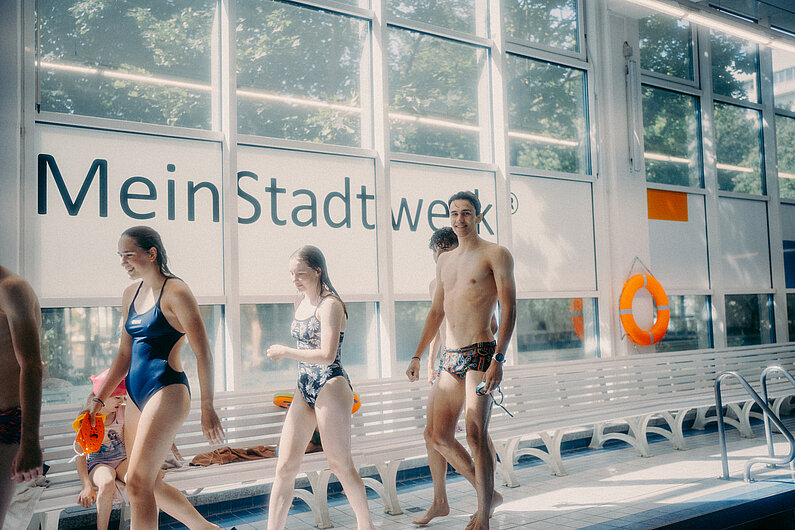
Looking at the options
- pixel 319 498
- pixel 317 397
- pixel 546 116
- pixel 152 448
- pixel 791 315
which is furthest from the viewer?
pixel 791 315

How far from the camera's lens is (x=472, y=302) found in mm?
4008

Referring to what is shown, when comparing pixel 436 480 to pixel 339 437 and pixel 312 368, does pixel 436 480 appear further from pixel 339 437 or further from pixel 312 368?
pixel 312 368

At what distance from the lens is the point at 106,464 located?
352cm

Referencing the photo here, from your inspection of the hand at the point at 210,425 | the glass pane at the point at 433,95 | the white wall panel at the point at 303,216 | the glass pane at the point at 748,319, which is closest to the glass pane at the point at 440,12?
the glass pane at the point at 433,95

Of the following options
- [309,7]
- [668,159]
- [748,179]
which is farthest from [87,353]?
[748,179]

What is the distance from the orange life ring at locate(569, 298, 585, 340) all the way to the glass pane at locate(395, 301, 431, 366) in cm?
194

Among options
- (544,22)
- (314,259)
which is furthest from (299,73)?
(544,22)

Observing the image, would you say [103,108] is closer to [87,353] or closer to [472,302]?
[87,353]

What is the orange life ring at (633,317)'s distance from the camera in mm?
7344

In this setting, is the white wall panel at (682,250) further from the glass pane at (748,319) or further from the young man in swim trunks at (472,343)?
the young man in swim trunks at (472,343)

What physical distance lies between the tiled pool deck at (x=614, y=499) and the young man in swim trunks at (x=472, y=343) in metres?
0.53

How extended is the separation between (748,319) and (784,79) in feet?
11.7

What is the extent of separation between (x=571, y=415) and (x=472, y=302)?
2.50 metres

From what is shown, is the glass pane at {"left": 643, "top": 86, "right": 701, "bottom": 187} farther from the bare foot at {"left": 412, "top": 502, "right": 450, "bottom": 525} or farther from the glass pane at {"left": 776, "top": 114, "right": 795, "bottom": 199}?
the bare foot at {"left": 412, "top": 502, "right": 450, "bottom": 525}
